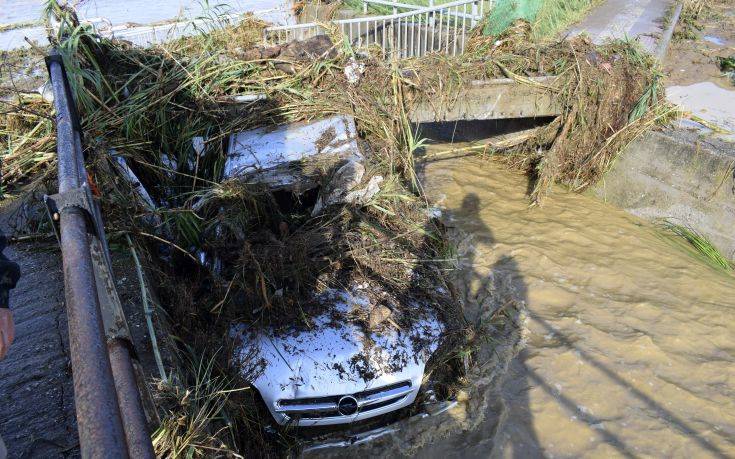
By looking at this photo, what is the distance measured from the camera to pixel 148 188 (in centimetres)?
429

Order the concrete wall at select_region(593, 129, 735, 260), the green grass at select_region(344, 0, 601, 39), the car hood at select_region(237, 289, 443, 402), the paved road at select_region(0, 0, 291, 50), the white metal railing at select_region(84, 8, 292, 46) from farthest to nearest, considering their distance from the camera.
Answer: the green grass at select_region(344, 0, 601, 39) → the paved road at select_region(0, 0, 291, 50) → the concrete wall at select_region(593, 129, 735, 260) → the white metal railing at select_region(84, 8, 292, 46) → the car hood at select_region(237, 289, 443, 402)

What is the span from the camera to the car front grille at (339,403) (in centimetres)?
313

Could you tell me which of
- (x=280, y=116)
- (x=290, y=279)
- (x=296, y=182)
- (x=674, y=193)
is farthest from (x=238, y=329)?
(x=674, y=193)

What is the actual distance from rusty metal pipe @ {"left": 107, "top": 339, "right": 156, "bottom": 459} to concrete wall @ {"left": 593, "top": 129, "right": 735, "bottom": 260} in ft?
23.4

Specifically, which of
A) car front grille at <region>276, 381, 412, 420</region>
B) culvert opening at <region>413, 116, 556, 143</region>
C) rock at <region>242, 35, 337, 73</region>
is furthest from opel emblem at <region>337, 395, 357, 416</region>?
culvert opening at <region>413, 116, 556, 143</region>

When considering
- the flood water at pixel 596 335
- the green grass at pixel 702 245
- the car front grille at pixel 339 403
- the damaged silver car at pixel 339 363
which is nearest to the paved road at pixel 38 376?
the damaged silver car at pixel 339 363

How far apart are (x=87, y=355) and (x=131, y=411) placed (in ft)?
0.46

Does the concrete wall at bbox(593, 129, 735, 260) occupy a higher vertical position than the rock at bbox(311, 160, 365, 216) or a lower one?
lower

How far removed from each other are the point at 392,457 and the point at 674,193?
553 cm

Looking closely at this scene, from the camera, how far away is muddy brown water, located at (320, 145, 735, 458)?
3.82 m

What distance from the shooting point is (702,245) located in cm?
647

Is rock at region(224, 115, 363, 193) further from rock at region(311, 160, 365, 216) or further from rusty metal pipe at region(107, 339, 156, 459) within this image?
rusty metal pipe at region(107, 339, 156, 459)

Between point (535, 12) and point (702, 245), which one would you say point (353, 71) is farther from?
point (535, 12)

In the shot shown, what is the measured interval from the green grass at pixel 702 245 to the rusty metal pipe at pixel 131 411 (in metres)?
6.95
